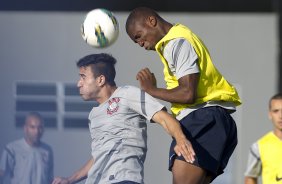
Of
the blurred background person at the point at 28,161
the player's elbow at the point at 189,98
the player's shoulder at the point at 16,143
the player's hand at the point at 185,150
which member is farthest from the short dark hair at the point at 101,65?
the player's shoulder at the point at 16,143

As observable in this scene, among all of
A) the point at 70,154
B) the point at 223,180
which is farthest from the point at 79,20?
the point at 223,180

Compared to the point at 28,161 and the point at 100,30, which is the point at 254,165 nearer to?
the point at 100,30

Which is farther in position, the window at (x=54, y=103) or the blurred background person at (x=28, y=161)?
the window at (x=54, y=103)

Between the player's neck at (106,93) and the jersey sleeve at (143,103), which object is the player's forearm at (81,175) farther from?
the jersey sleeve at (143,103)

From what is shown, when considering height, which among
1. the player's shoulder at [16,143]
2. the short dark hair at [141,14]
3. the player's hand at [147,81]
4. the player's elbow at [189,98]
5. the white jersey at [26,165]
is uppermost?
the short dark hair at [141,14]

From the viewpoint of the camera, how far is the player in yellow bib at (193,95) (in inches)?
230

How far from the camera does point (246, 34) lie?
10430 millimetres

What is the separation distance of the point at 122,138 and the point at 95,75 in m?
0.61

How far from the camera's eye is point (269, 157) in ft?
25.2

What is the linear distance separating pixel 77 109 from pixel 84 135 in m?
0.25

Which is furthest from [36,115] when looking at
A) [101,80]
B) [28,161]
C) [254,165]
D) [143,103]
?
[143,103]

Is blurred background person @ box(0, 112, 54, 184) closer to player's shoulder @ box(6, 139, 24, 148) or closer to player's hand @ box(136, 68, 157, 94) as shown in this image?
player's shoulder @ box(6, 139, 24, 148)

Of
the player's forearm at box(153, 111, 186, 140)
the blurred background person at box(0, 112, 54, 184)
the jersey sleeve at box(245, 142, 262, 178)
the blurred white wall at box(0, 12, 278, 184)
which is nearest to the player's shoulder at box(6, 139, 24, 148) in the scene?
the blurred background person at box(0, 112, 54, 184)

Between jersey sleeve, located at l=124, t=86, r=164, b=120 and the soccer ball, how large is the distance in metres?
0.55
